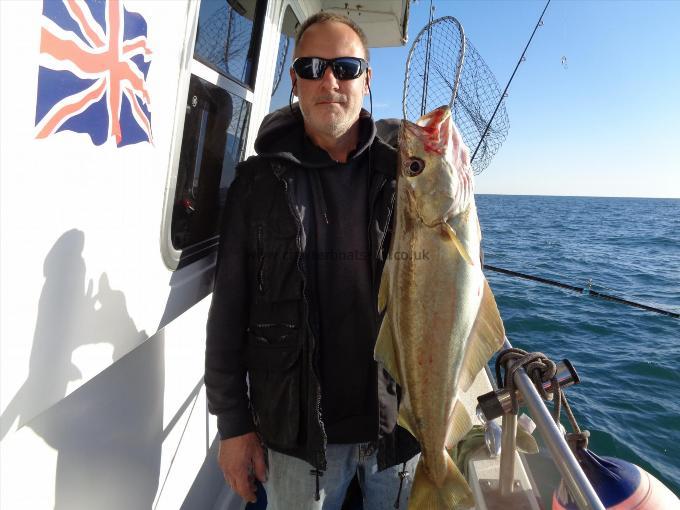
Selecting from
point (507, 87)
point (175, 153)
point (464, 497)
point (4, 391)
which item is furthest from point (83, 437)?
point (507, 87)

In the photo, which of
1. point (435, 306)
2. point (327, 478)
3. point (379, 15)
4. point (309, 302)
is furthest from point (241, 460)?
point (379, 15)

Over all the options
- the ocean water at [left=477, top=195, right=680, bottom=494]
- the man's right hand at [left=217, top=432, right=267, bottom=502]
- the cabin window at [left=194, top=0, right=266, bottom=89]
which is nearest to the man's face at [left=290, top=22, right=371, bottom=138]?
the cabin window at [left=194, top=0, right=266, bottom=89]

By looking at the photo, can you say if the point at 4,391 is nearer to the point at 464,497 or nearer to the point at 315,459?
the point at 315,459

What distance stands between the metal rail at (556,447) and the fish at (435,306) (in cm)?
20

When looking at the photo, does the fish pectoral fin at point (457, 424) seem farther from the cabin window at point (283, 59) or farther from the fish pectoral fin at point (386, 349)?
→ the cabin window at point (283, 59)

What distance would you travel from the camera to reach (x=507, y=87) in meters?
4.59

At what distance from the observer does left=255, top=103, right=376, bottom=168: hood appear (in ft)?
6.88

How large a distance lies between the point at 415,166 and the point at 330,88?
21.3 inches

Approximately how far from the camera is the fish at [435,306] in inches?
74.8

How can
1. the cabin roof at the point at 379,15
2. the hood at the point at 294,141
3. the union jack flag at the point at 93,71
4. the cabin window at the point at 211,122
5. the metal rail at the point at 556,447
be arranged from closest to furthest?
the union jack flag at the point at 93,71
the metal rail at the point at 556,447
the hood at the point at 294,141
the cabin window at the point at 211,122
the cabin roof at the point at 379,15

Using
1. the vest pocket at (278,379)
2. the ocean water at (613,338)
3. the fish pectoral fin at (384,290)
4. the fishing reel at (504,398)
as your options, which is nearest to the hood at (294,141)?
the fish pectoral fin at (384,290)

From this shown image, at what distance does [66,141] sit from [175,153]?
32.2 inches

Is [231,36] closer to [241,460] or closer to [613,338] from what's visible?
[241,460]

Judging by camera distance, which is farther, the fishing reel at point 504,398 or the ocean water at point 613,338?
the ocean water at point 613,338
